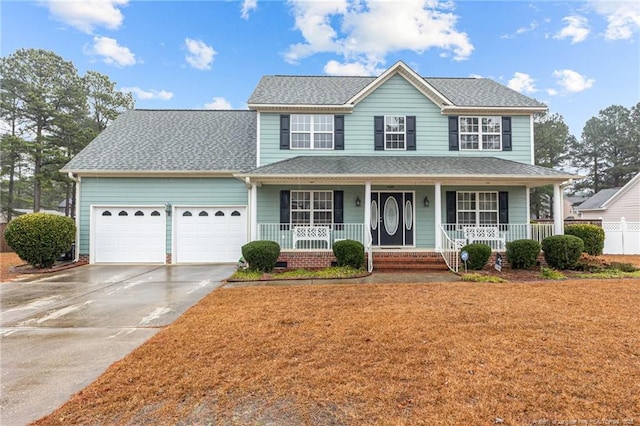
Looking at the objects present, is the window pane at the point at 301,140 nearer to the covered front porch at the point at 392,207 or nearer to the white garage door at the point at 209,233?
the covered front porch at the point at 392,207

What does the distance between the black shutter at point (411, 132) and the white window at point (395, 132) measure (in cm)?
18

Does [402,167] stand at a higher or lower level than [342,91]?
lower

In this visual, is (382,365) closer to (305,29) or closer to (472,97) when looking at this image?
(472,97)

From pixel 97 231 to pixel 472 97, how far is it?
601 inches

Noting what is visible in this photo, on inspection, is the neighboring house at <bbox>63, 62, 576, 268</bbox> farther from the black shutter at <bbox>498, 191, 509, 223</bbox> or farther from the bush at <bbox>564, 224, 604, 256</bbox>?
the bush at <bbox>564, 224, 604, 256</bbox>

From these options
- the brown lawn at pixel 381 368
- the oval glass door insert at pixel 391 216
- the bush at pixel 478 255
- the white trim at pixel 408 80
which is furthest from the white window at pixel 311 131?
the brown lawn at pixel 381 368

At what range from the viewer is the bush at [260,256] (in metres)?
9.22

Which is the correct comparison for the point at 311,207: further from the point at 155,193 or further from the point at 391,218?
the point at 155,193

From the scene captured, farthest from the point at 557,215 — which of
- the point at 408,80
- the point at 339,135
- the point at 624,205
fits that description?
the point at 624,205

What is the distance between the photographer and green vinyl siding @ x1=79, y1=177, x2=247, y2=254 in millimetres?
11828

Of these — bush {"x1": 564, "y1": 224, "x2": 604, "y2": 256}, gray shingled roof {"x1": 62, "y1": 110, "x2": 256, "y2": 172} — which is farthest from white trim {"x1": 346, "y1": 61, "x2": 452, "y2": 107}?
bush {"x1": 564, "y1": 224, "x2": 604, "y2": 256}

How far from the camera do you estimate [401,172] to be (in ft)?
32.9

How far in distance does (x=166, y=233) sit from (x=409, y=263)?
346 inches

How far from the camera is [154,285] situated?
8094 millimetres
